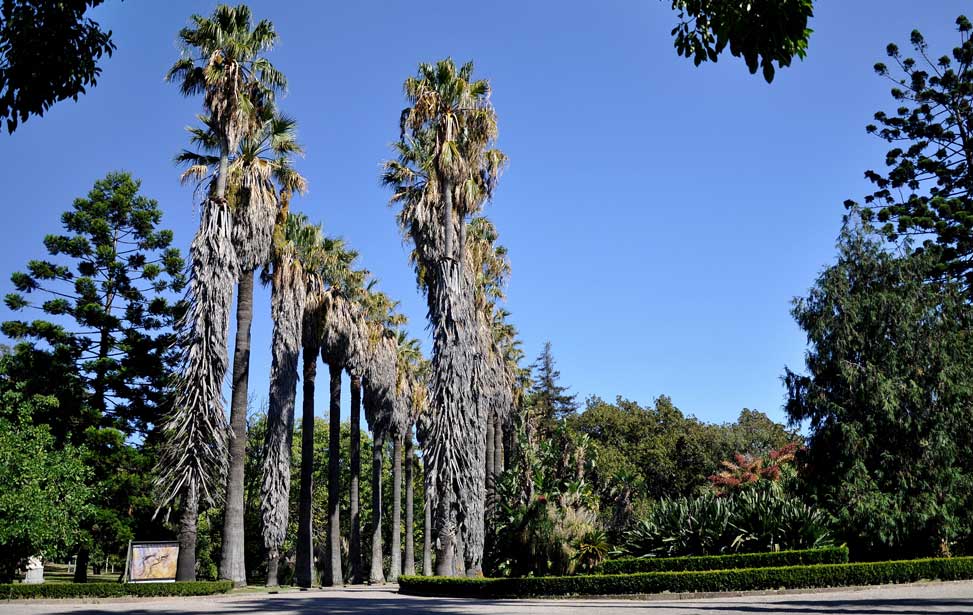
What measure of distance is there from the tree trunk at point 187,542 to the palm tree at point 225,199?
1.19 m

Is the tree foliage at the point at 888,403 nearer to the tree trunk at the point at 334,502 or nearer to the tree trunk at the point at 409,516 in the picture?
the tree trunk at the point at 334,502

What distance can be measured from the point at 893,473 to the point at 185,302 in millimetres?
24613

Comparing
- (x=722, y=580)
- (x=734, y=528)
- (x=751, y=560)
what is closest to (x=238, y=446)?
(x=722, y=580)

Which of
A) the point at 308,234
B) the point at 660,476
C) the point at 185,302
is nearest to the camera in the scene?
the point at 185,302

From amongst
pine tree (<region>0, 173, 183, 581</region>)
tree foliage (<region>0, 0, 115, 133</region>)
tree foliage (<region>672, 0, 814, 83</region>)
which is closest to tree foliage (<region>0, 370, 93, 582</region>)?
pine tree (<region>0, 173, 183, 581</region>)

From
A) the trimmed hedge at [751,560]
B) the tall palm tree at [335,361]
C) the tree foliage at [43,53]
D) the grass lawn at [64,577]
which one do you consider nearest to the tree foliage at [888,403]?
the trimmed hedge at [751,560]

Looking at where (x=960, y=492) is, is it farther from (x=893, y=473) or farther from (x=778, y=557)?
(x=778, y=557)

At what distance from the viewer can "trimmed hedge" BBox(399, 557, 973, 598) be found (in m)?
19.8

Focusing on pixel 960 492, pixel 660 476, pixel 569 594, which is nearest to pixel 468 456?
pixel 569 594

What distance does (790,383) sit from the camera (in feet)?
97.4

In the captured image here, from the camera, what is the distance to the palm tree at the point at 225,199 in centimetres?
2344

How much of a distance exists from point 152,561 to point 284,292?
12.1 metres

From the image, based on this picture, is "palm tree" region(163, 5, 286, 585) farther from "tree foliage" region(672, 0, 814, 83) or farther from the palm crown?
"tree foliage" region(672, 0, 814, 83)

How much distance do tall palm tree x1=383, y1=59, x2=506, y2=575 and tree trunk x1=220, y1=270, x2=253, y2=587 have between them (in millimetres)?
6356
